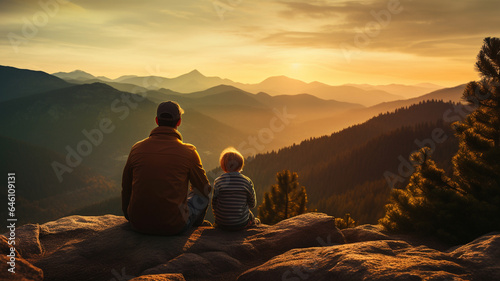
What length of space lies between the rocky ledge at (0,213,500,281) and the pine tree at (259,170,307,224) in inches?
733

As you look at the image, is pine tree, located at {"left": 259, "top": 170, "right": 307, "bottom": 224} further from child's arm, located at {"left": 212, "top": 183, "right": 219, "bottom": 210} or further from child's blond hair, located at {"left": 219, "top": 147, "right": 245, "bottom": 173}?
child's blond hair, located at {"left": 219, "top": 147, "right": 245, "bottom": 173}

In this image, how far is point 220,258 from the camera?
269 inches

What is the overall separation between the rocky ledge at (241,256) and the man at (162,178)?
19.0 inches

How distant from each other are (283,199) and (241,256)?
20703mm

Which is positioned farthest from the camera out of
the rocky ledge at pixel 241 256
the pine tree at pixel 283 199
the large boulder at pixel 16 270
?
the pine tree at pixel 283 199

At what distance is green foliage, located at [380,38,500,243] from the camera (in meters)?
8.70

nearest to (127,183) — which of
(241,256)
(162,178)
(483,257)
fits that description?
(162,178)

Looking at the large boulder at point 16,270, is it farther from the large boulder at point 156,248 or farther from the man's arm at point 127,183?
the man's arm at point 127,183

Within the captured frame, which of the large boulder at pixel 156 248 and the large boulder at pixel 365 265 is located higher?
the large boulder at pixel 365 265

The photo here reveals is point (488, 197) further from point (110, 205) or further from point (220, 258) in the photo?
point (110, 205)

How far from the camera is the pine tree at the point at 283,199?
2764 centimetres

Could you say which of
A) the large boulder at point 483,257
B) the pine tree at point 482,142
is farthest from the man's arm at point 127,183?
the pine tree at point 482,142

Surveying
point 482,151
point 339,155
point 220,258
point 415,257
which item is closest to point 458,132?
point 482,151

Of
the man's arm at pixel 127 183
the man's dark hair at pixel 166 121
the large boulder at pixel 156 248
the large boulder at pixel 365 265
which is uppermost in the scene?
the man's dark hair at pixel 166 121
